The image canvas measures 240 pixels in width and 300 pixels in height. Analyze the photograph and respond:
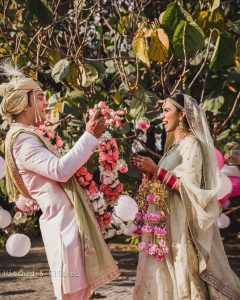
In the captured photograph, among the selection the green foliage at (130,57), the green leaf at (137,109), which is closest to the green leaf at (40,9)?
the green foliage at (130,57)

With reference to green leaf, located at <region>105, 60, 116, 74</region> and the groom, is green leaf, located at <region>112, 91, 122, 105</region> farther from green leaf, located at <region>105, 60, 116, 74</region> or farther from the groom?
the groom

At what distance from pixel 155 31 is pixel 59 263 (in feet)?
7.16

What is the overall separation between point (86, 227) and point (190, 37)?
211 cm

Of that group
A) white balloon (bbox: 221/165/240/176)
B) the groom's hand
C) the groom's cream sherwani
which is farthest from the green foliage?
the groom's cream sherwani

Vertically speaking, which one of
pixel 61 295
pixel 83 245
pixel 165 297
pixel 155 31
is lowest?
pixel 165 297

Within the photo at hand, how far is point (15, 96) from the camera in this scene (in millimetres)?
2986

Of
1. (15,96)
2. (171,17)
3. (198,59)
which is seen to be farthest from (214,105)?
(15,96)

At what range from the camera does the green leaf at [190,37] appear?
4.36m

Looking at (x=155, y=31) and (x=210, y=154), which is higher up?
(x=155, y=31)

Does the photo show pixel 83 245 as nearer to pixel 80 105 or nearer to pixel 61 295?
pixel 61 295

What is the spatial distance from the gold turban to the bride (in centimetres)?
88

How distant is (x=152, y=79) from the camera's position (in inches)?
255

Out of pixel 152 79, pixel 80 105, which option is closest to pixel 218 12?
pixel 80 105

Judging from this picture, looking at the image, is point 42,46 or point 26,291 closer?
point 42,46
